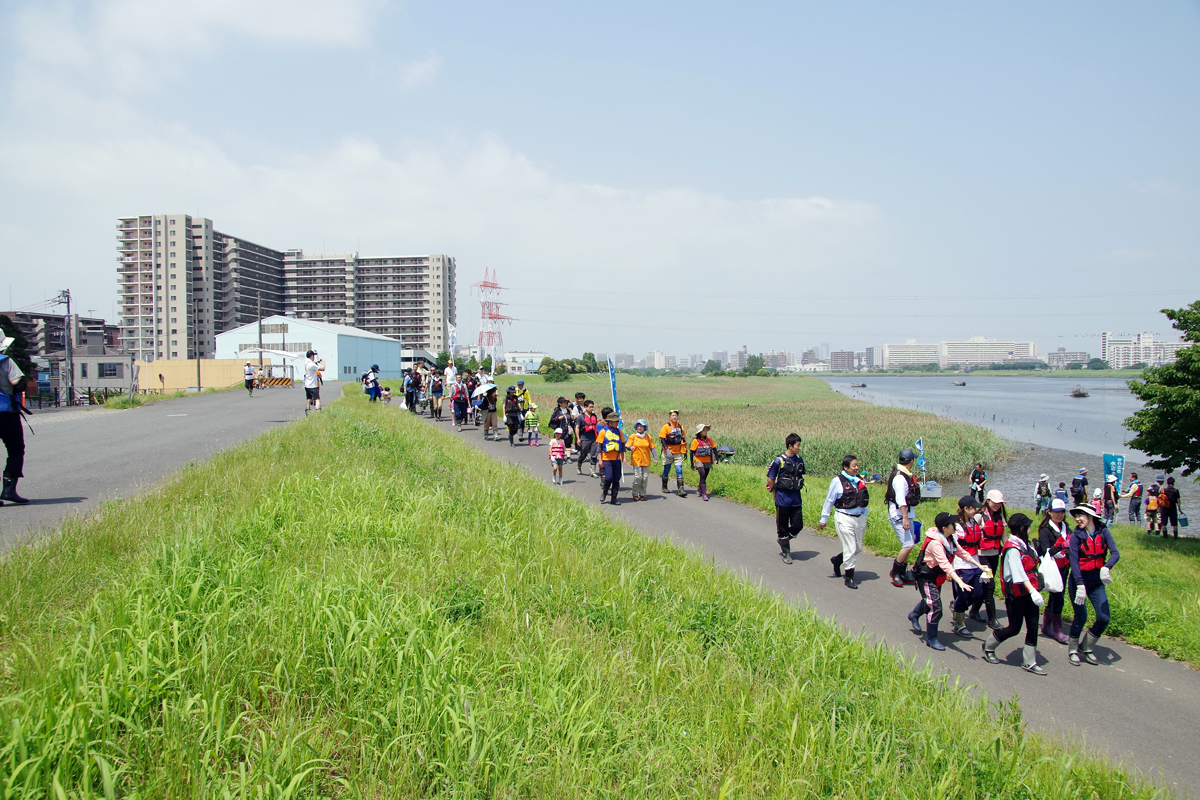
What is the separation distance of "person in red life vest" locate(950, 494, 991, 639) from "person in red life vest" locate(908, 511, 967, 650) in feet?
0.28

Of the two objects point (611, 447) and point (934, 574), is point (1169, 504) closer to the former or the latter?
point (934, 574)

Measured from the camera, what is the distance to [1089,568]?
6.50 meters

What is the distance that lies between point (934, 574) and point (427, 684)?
18.2ft

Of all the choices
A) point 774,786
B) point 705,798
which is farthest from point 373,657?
point 774,786

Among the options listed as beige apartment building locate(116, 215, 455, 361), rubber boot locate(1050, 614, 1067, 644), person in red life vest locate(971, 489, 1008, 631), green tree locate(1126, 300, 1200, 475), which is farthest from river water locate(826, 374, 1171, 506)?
beige apartment building locate(116, 215, 455, 361)

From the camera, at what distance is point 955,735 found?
3867 millimetres

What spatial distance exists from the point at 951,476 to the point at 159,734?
30954 mm

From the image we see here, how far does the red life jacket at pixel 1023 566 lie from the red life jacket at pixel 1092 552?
64 centimetres

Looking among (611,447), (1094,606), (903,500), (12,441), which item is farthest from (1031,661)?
(12,441)

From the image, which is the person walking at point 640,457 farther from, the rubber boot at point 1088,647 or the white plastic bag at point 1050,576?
the rubber boot at point 1088,647

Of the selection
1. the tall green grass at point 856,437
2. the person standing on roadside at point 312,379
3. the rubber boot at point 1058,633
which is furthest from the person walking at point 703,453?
the tall green grass at point 856,437

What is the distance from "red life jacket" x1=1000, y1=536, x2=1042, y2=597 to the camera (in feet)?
19.9

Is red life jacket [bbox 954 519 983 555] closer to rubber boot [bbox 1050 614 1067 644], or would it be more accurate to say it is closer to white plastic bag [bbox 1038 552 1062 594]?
white plastic bag [bbox 1038 552 1062 594]

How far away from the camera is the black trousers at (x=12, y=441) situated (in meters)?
6.84
